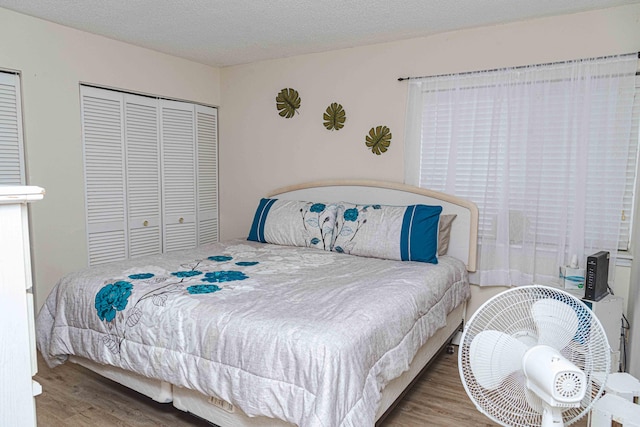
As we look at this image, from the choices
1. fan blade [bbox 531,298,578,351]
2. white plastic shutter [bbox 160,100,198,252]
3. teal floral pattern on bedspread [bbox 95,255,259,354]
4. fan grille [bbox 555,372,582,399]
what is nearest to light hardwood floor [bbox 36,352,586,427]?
teal floral pattern on bedspread [bbox 95,255,259,354]

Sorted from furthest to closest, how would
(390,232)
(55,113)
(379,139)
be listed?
(379,139)
(55,113)
(390,232)

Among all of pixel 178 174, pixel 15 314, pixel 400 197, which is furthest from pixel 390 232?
pixel 15 314

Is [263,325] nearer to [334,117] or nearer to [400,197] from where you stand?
[400,197]

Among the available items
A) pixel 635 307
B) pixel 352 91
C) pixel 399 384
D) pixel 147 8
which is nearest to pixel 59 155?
pixel 147 8

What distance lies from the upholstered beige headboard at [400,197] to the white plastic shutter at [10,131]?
6.53ft

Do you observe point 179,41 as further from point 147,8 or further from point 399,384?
point 399,384

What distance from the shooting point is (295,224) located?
3439 mm

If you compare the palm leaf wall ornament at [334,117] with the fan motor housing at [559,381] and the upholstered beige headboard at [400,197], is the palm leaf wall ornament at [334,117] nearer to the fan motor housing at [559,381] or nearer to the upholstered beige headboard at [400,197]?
the upholstered beige headboard at [400,197]

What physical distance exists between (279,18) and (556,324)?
251 cm

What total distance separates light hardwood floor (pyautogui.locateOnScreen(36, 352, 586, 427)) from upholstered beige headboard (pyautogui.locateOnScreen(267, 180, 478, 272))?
93 centimetres

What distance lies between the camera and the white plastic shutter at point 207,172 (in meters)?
4.31

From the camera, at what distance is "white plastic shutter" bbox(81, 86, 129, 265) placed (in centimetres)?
337

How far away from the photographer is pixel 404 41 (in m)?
3.37

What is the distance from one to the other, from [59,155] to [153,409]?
1.99m
